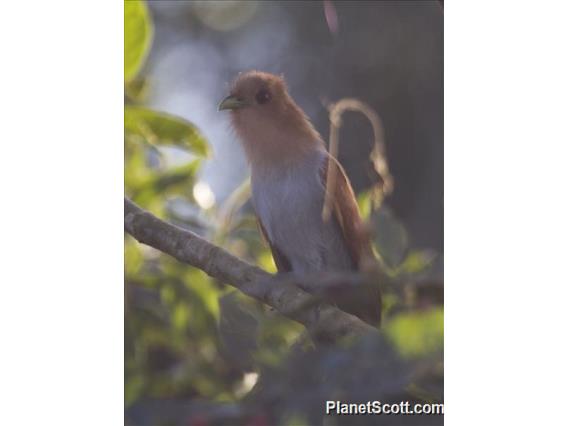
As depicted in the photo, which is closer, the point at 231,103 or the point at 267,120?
the point at 231,103

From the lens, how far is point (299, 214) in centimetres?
253

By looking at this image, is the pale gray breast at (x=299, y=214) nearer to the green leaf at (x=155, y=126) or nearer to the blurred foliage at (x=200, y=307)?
the blurred foliage at (x=200, y=307)

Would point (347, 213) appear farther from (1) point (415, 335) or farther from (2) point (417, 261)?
(1) point (415, 335)

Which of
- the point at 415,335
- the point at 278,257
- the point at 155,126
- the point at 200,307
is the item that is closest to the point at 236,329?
the point at 200,307

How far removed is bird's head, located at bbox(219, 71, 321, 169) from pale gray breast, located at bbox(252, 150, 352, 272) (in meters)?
0.05

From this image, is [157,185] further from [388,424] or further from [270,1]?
[388,424]

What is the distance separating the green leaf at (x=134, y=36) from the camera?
7.19 ft

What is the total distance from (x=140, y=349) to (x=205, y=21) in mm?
878

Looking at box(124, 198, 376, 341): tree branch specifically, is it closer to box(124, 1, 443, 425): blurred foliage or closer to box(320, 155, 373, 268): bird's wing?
box(124, 1, 443, 425): blurred foliage

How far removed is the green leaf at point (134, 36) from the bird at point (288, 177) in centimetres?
31

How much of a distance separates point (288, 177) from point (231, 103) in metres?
0.27

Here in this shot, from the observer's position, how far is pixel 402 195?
2234 millimetres

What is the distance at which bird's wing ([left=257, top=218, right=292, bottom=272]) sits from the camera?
2.37 metres
